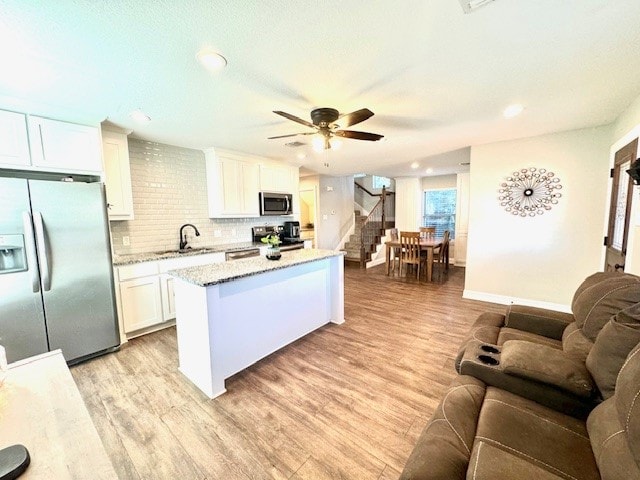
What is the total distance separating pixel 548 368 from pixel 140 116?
148 inches

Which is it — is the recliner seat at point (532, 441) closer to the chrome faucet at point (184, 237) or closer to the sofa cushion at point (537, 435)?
the sofa cushion at point (537, 435)

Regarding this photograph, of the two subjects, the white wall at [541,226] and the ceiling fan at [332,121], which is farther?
the white wall at [541,226]

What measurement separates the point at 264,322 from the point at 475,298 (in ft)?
11.4

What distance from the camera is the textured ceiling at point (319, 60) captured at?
1352 millimetres

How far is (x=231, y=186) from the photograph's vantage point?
4.17m

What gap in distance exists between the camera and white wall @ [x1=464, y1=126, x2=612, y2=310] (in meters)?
3.31

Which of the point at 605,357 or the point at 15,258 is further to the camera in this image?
the point at 15,258

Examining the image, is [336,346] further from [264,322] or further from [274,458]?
[274,458]

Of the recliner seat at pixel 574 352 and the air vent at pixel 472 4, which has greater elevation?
the air vent at pixel 472 4

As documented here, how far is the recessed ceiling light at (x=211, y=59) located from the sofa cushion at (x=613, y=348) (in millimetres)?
2633

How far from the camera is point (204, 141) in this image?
3572 mm

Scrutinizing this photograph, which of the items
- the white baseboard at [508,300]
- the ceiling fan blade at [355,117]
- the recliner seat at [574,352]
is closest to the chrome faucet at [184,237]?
the ceiling fan blade at [355,117]

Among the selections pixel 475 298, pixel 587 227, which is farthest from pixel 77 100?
pixel 587 227

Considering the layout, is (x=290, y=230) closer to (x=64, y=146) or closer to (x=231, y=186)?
(x=231, y=186)
